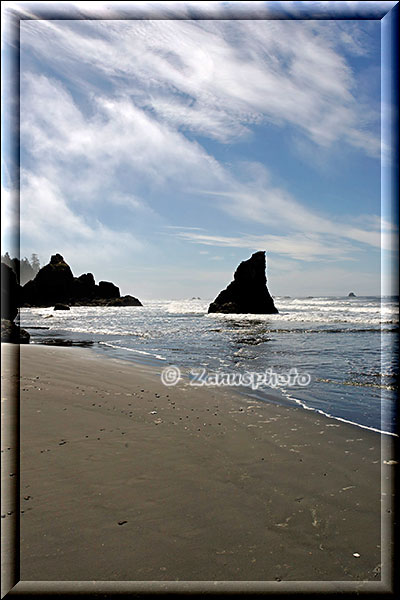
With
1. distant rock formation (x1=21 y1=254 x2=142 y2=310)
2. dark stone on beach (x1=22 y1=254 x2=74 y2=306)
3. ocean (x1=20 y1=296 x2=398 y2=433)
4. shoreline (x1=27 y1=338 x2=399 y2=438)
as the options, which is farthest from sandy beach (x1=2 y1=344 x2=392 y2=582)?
dark stone on beach (x1=22 y1=254 x2=74 y2=306)

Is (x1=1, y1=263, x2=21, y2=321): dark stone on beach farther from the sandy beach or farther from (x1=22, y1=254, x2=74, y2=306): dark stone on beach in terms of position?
(x1=22, y1=254, x2=74, y2=306): dark stone on beach

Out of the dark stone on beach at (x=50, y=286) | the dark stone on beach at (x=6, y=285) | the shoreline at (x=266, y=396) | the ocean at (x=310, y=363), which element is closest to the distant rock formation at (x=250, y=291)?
the ocean at (x=310, y=363)

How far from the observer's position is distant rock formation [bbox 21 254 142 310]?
5772 centimetres

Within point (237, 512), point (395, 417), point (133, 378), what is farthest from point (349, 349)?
point (237, 512)

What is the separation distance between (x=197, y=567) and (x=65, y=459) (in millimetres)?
2063

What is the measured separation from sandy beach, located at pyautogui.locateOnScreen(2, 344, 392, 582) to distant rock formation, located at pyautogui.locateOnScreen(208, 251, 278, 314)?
3405 centimetres

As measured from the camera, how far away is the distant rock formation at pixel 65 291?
189ft

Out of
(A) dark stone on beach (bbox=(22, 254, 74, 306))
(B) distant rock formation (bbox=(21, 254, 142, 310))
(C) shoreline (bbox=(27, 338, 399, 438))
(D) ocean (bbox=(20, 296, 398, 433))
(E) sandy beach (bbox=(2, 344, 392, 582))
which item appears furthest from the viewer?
(B) distant rock formation (bbox=(21, 254, 142, 310))

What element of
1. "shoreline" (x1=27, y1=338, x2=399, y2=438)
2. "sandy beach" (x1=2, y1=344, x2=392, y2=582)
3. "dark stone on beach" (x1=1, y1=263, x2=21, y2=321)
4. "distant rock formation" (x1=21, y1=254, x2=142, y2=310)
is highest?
"distant rock formation" (x1=21, y1=254, x2=142, y2=310)

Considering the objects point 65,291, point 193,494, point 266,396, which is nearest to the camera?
point 193,494

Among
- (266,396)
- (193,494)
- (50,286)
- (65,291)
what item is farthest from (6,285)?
(65,291)

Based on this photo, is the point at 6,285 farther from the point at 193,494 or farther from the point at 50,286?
the point at 50,286

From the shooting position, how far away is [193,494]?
3.25 metres

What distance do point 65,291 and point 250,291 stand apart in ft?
134
